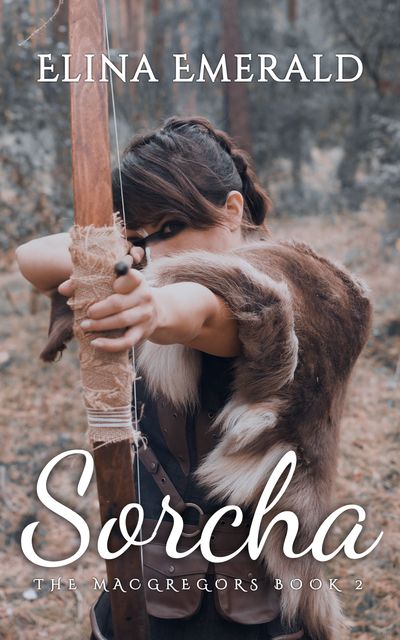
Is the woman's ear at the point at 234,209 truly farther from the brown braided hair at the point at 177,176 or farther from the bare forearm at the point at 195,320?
the bare forearm at the point at 195,320

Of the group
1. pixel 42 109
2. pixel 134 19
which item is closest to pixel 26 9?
pixel 42 109

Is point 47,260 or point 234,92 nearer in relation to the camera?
point 47,260

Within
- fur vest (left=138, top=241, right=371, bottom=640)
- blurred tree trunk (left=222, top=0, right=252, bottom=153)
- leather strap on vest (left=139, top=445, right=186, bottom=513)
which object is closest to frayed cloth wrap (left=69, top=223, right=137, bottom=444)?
fur vest (left=138, top=241, right=371, bottom=640)

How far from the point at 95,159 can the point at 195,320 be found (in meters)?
0.35

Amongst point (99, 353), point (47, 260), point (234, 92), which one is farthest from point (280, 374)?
point (234, 92)

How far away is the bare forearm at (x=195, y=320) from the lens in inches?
48.1

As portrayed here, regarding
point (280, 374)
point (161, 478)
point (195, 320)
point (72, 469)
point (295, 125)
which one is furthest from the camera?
point (295, 125)

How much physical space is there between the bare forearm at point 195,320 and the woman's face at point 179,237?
0.40 meters

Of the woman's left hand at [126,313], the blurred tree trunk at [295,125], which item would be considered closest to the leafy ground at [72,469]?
the woman's left hand at [126,313]

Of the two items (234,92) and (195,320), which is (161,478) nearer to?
(195,320)

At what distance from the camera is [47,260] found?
6.15 ft

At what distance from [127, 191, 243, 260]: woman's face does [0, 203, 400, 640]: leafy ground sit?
0.35m

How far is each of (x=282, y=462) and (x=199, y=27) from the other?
9.89 m

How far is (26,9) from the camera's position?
20.3 ft
